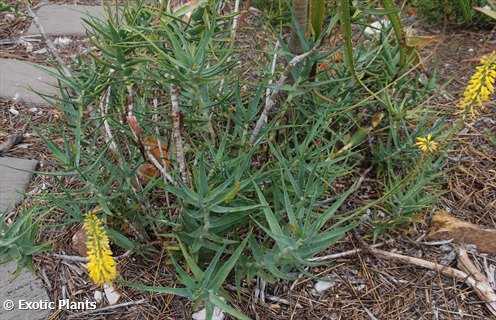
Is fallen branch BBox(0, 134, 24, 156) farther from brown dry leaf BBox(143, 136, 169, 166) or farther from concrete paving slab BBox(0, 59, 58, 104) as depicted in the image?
brown dry leaf BBox(143, 136, 169, 166)

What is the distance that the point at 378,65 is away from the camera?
55.6 inches

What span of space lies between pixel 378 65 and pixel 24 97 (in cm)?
112

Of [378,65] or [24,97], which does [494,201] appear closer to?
[378,65]

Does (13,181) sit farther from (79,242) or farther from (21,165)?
(79,242)

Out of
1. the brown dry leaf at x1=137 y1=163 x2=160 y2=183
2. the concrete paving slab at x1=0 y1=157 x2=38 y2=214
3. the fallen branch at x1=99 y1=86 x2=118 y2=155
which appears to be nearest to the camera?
the fallen branch at x1=99 y1=86 x2=118 y2=155

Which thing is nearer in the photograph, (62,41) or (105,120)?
(105,120)

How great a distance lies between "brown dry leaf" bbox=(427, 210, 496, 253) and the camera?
130cm

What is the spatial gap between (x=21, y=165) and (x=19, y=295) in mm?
432

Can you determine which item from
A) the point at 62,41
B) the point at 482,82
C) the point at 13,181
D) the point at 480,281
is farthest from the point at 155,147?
the point at 62,41

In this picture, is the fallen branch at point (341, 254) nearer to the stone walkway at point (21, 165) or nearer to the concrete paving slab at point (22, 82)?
the stone walkway at point (21, 165)

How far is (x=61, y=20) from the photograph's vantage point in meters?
2.13

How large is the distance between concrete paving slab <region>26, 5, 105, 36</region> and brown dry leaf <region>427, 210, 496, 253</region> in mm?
1438
